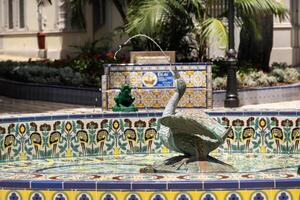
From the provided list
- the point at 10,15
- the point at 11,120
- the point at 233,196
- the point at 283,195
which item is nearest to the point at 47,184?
the point at 233,196

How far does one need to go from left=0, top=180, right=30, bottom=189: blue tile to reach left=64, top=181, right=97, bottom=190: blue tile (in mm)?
247

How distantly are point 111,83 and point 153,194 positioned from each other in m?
11.7

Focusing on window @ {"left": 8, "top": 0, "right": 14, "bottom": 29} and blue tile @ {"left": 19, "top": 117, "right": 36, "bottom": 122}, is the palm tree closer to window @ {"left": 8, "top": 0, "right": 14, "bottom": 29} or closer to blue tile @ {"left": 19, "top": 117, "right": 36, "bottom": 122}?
blue tile @ {"left": 19, "top": 117, "right": 36, "bottom": 122}

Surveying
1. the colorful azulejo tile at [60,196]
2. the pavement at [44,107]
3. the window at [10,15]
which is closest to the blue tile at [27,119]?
the colorful azulejo tile at [60,196]

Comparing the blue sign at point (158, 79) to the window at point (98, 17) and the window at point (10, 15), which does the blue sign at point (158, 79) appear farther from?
the window at point (10, 15)

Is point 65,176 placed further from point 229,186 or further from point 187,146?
point 187,146

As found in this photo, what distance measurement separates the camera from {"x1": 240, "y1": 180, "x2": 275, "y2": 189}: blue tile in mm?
5363

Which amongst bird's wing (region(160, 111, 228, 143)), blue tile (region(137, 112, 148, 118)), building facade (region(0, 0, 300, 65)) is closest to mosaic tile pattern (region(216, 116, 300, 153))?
blue tile (region(137, 112, 148, 118))

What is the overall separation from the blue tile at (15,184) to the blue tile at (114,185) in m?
0.45

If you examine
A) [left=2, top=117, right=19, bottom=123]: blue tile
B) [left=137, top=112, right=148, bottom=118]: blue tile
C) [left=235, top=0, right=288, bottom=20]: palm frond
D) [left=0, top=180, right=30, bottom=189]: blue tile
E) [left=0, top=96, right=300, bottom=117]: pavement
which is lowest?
[left=0, top=180, right=30, bottom=189]: blue tile

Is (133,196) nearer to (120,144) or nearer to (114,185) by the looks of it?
(114,185)

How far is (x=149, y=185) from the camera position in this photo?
538cm

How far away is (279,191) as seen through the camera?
5.38 meters

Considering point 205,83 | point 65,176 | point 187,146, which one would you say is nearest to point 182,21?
point 205,83
